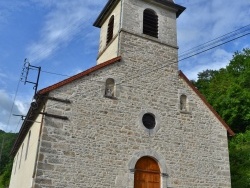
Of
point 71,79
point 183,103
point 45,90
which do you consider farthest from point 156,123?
point 45,90

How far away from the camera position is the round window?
42.9ft

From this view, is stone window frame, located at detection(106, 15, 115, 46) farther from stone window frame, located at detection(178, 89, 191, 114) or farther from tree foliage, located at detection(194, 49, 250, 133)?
tree foliage, located at detection(194, 49, 250, 133)

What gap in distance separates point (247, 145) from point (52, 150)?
14730mm

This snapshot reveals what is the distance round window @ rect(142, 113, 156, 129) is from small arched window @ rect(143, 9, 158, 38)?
450 centimetres

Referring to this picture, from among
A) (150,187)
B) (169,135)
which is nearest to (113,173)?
(150,187)

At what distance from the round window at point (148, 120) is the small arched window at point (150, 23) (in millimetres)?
4501

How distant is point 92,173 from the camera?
11.2m

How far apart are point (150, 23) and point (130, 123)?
227 inches

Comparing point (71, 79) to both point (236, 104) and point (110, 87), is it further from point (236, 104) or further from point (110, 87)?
point (236, 104)

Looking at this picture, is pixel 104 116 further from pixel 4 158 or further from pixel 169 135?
pixel 4 158

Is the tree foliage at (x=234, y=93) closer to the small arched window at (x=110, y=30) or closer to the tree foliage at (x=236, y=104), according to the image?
the tree foliage at (x=236, y=104)

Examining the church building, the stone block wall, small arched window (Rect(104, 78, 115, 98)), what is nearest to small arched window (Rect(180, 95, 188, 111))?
the church building

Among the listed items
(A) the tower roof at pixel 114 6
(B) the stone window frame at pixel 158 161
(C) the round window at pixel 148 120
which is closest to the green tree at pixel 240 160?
(B) the stone window frame at pixel 158 161

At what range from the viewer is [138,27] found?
15.1 meters
